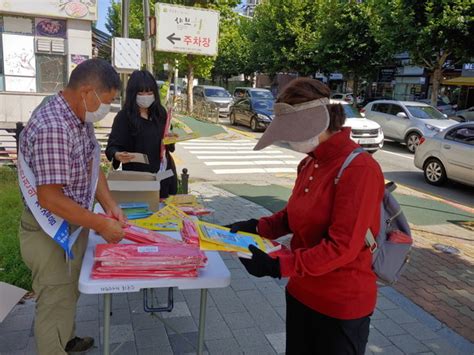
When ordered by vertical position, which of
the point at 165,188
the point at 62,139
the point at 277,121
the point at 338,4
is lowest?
the point at 165,188

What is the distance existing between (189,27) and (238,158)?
19.1 feet

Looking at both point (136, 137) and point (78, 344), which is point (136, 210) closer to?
point (78, 344)

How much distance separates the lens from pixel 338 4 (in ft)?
84.7

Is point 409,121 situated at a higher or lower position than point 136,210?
higher

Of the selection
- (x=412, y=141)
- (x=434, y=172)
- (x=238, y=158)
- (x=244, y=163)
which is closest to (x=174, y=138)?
(x=244, y=163)

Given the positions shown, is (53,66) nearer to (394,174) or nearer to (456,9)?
(394,174)

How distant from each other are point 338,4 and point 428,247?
23.4 meters

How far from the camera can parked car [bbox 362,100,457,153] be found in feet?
45.8

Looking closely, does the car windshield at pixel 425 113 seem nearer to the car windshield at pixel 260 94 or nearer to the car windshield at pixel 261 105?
the car windshield at pixel 261 105

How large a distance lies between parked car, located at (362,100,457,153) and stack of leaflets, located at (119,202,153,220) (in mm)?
12631

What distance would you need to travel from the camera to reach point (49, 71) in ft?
45.0

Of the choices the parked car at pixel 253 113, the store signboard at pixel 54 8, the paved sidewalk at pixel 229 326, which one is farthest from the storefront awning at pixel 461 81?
the paved sidewalk at pixel 229 326

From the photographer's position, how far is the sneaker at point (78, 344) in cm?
288

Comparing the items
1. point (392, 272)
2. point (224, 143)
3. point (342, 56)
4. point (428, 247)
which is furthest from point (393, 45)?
point (392, 272)
